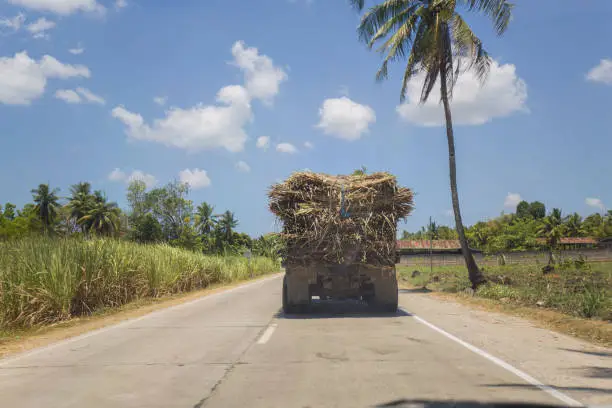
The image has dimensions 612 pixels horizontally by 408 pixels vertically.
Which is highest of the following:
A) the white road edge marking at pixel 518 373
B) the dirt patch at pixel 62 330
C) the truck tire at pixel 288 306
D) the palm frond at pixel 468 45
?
the palm frond at pixel 468 45

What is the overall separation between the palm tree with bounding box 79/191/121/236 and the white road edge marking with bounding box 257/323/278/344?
5833cm

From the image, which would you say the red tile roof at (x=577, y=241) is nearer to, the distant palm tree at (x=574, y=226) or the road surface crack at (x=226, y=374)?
the distant palm tree at (x=574, y=226)

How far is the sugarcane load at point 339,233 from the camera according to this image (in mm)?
11742

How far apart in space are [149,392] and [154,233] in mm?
68691

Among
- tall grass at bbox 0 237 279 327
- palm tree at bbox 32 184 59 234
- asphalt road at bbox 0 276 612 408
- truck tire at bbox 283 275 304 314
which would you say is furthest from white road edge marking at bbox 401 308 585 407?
palm tree at bbox 32 184 59 234

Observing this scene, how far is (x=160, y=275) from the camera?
767 inches

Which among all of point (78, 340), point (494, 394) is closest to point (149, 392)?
point (494, 394)

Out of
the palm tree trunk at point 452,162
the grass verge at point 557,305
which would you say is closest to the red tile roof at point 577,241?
the palm tree trunk at point 452,162

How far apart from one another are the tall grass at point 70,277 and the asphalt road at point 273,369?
265 cm

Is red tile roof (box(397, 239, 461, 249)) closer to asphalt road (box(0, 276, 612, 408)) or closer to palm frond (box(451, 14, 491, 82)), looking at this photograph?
palm frond (box(451, 14, 491, 82))

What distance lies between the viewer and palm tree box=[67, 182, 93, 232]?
66.6m

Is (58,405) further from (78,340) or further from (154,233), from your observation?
(154,233)

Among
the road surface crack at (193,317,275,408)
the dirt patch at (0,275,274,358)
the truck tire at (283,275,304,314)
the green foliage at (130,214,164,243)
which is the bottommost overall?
the dirt patch at (0,275,274,358)

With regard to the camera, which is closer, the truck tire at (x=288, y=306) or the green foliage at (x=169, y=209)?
the truck tire at (x=288, y=306)
